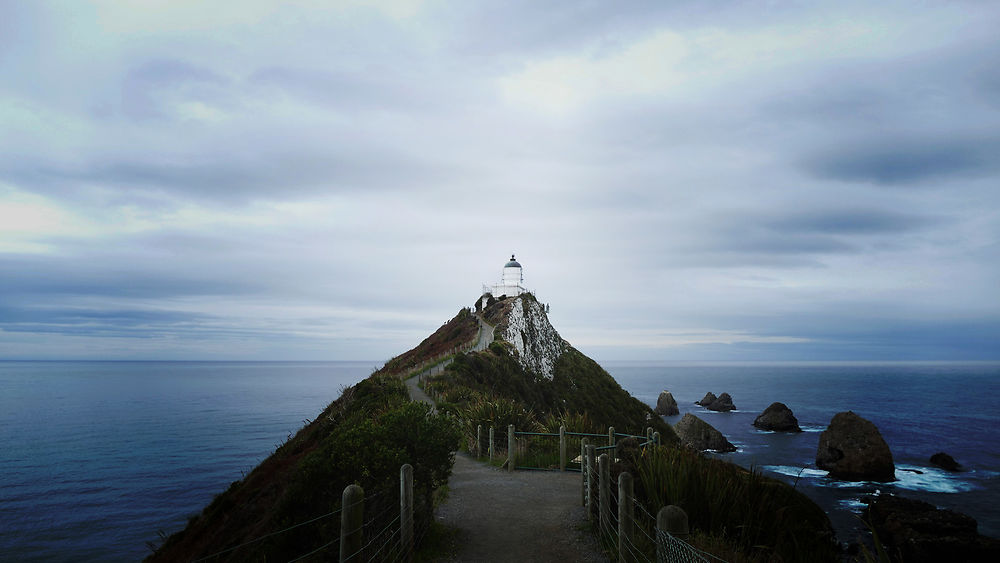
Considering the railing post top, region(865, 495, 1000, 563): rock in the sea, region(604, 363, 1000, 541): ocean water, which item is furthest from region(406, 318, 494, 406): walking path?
region(865, 495, 1000, 563): rock in the sea

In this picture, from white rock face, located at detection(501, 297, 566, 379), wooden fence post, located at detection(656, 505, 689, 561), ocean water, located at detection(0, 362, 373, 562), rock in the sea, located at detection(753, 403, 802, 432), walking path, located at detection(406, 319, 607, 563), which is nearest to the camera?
wooden fence post, located at detection(656, 505, 689, 561)

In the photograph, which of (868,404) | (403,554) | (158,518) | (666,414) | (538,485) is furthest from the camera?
(868,404)

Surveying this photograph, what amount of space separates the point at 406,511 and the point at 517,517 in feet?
9.24

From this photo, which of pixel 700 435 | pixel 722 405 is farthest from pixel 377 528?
pixel 722 405

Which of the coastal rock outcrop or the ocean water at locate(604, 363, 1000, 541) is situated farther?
the coastal rock outcrop

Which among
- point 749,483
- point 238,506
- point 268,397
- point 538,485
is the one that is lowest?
point 268,397

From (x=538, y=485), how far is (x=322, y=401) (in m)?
101

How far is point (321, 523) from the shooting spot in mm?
8961

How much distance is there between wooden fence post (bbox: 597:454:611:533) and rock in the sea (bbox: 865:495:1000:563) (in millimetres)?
16367

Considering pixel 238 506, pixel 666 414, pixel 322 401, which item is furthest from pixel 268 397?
pixel 238 506

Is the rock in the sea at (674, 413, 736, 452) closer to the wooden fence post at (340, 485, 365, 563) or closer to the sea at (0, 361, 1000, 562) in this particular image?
the sea at (0, 361, 1000, 562)

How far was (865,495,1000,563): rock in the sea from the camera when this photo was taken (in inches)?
756

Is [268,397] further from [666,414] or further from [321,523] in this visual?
[321,523]

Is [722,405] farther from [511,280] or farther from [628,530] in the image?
[628,530]
